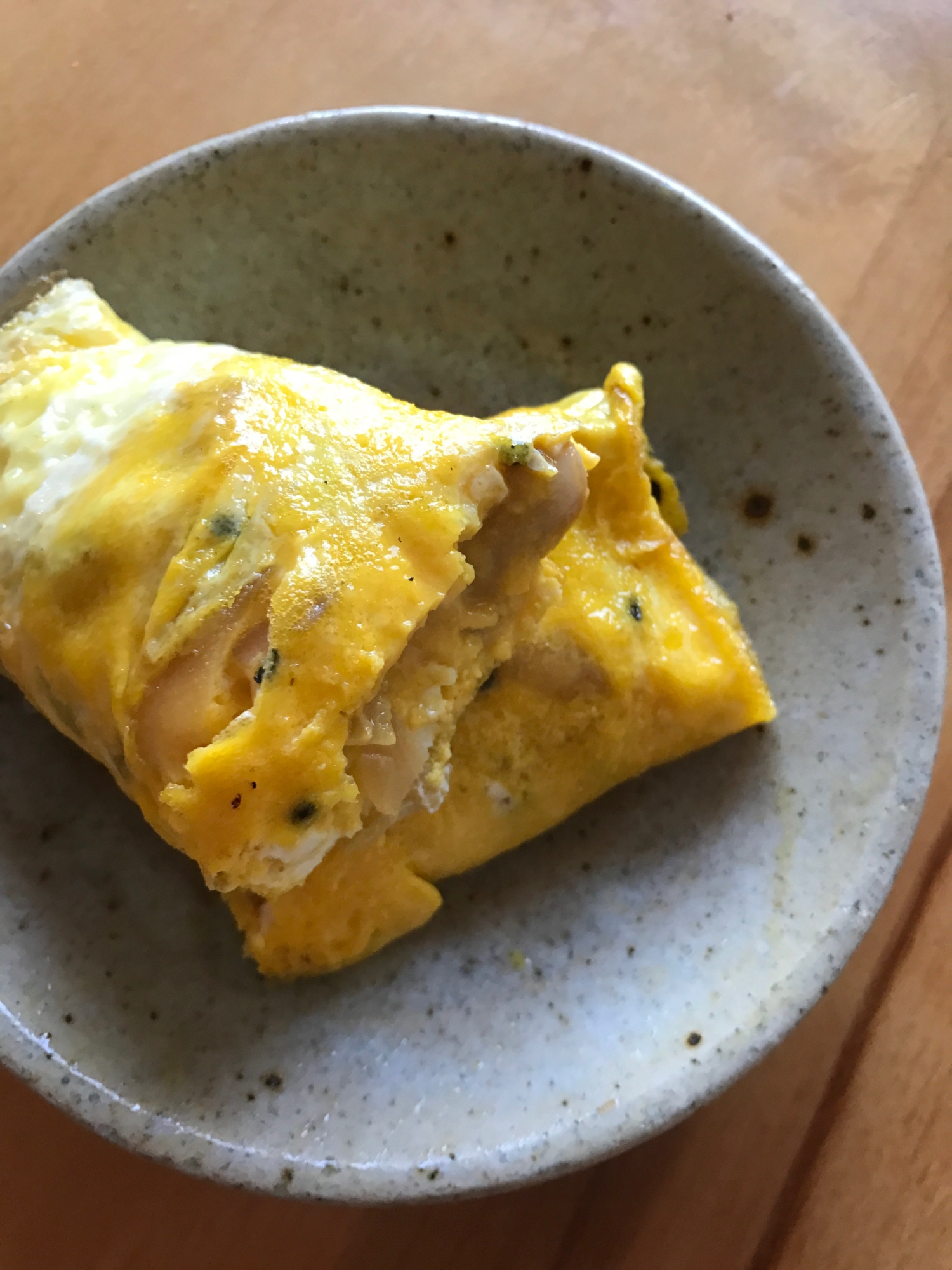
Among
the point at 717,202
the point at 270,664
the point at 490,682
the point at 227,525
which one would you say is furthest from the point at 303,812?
the point at 717,202

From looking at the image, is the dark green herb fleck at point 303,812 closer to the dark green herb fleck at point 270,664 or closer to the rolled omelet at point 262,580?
the rolled omelet at point 262,580

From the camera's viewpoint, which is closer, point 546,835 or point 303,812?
point 303,812

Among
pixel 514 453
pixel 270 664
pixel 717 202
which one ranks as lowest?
pixel 270 664

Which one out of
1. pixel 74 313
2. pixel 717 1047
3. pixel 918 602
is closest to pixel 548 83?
pixel 74 313

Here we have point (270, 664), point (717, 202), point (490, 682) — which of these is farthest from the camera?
point (717, 202)

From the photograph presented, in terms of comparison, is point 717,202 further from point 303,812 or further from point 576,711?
point 303,812

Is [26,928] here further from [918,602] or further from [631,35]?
[631,35]

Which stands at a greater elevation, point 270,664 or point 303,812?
point 270,664
